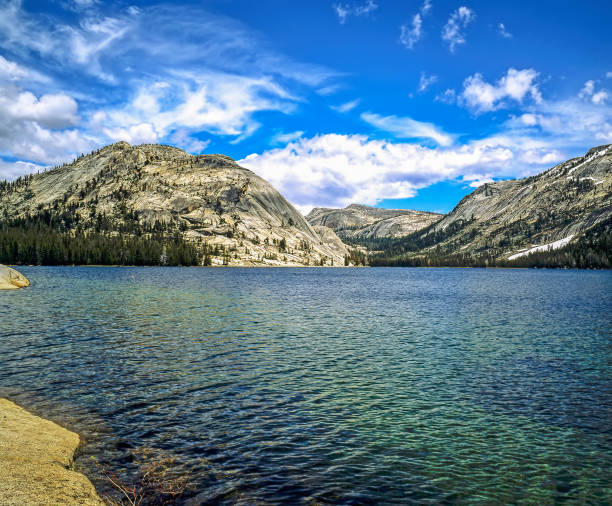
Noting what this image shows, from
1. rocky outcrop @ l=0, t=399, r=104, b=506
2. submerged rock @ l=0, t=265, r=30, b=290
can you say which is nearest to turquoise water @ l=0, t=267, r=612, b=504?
rocky outcrop @ l=0, t=399, r=104, b=506

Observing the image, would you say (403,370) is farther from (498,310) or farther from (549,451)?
(498,310)

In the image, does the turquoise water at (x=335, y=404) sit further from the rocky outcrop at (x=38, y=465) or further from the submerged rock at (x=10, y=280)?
the submerged rock at (x=10, y=280)

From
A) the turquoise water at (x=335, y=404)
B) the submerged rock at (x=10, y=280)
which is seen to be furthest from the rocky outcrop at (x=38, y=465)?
the submerged rock at (x=10, y=280)

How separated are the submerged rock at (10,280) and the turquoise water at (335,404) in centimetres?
5187

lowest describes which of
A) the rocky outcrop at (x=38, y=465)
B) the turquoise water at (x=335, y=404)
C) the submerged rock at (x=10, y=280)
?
the turquoise water at (x=335, y=404)

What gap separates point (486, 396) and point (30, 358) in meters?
35.4

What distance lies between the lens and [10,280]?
95.8m

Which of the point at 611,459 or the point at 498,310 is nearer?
the point at 611,459

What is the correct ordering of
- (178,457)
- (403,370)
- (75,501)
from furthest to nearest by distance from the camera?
(403,370) → (178,457) → (75,501)

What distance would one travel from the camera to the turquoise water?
52.0 feet

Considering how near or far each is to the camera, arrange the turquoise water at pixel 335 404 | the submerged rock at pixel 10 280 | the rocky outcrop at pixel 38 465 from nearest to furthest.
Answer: the rocky outcrop at pixel 38 465 → the turquoise water at pixel 335 404 → the submerged rock at pixel 10 280

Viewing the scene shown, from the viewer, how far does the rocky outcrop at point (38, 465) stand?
12680 millimetres

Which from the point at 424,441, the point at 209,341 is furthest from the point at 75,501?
the point at 209,341

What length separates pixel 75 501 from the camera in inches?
511
